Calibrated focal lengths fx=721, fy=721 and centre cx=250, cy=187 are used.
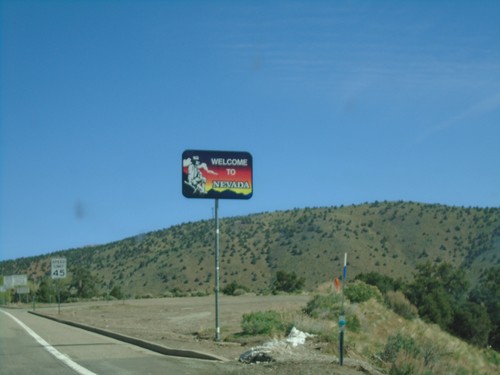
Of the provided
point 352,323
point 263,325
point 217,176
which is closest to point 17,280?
point 352,323

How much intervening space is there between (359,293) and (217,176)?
14.9 m

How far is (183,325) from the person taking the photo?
99.6 feet

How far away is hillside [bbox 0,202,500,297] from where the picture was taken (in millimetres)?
86438

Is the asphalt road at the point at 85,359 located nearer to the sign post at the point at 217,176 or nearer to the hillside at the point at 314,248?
the sign post at the point at 217,176

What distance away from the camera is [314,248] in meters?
91.5

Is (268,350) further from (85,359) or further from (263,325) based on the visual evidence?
(263,325)

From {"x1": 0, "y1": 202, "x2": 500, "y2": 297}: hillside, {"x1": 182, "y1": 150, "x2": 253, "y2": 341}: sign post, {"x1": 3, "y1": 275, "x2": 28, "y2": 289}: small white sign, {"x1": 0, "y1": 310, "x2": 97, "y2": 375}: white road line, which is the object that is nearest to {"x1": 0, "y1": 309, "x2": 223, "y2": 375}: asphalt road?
{"x1": 0, "y1": 310, "x2": 97, "y2": 375}: white road line

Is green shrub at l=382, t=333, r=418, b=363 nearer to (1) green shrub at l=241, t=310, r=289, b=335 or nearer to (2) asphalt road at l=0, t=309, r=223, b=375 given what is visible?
(1) green shrub at l=241, t=310, r=289, b=335

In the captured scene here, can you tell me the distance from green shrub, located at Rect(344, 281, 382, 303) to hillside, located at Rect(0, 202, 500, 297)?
40.4 m

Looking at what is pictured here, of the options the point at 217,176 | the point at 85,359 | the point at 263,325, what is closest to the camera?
the point at 85,359

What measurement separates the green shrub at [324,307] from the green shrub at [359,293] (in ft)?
13.9

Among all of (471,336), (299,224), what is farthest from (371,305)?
(299,224)

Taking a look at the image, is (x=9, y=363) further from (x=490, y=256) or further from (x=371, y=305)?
(x=490, y=256)

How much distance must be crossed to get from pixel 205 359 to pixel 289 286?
56.0 metres
